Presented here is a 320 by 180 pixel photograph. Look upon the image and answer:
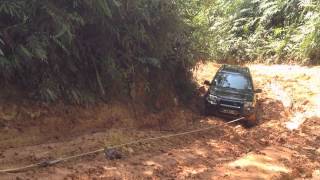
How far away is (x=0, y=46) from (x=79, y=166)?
9.65ft

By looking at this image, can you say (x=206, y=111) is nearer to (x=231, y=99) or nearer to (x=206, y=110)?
(x=206, y=110)

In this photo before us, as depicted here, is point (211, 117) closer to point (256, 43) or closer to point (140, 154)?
point (140, 154)

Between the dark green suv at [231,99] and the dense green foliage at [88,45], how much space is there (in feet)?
4.31

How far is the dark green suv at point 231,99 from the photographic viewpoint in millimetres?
14570

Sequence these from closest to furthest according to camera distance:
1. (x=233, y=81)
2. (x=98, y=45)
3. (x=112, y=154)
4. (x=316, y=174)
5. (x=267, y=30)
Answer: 1. (x=112, y=154)
2. (x=316, y=174)
3. (x=98, y=45)
4. (x=233, y=81)
5. (x=267, y=30)

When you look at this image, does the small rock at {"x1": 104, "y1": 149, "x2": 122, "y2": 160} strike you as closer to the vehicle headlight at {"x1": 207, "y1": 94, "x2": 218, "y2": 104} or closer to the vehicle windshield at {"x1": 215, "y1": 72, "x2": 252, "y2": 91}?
the vehicle headlight at {"x1": 207, "y1": 94, "x2": 218, "y2": 104}

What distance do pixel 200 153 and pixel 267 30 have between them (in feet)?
63.3

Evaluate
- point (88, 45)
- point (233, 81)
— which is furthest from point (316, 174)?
point (88, 45)

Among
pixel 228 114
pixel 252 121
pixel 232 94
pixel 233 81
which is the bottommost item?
pixel 252 121

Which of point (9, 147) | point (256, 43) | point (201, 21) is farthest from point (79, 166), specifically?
point (256, 43)

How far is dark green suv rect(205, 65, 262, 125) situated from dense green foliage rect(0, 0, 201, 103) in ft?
4.31

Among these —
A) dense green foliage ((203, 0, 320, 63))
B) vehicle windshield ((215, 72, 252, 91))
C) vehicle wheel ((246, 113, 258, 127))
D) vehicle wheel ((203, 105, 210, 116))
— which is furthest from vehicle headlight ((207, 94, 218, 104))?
dense green foliage ((203, 0, 320, 63))

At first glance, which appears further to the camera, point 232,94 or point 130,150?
point 232,94

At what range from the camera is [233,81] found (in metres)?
15.4
